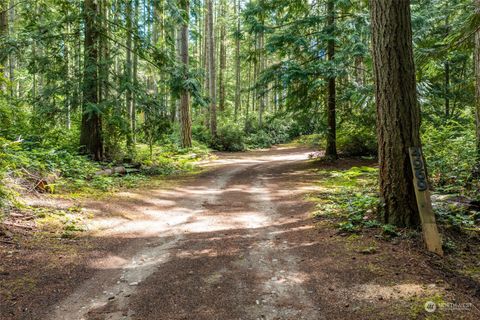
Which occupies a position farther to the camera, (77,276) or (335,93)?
(335,93)

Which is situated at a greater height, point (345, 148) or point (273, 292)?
point (345, 148)

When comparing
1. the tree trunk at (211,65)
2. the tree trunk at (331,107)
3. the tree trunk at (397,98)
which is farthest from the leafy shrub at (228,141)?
the tree trunk at (397,98)

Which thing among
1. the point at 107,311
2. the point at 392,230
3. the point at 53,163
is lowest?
the point at 107,311

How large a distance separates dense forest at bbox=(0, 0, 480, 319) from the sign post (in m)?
0.08

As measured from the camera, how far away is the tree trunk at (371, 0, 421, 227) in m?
5.33

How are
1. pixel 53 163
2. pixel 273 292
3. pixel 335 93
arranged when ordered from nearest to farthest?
pixel 273 292, pixel 53 163, pixel 335 93

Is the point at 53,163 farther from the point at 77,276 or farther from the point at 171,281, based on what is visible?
the point at 171,281

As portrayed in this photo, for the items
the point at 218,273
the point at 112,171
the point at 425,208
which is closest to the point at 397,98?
the point at 425,208

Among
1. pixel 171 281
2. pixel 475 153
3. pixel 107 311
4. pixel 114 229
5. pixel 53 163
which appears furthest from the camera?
pixel 53 163

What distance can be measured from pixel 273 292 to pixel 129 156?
36.9 ft

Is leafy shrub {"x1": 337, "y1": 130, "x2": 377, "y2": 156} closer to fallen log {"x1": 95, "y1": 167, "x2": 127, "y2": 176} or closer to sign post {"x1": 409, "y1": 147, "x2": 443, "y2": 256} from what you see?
fallen log {"x1": 95, "y1": 167, "x2": 127, "y2": 176}

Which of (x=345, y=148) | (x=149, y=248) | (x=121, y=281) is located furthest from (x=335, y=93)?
(x=121, y=281)

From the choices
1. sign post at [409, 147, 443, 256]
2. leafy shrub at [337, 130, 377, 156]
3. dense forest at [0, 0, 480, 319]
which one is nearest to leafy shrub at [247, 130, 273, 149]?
dense forest at [0, 0, 480, 319]

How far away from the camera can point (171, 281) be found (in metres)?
4.41
